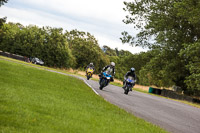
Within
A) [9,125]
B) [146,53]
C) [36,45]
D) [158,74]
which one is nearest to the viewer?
[9,125]

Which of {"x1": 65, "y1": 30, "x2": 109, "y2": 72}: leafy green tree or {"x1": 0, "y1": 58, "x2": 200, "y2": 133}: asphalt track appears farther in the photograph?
{"x1": 65, "y1": 30, "x2": 109, "y2": 72}: leafy green tree

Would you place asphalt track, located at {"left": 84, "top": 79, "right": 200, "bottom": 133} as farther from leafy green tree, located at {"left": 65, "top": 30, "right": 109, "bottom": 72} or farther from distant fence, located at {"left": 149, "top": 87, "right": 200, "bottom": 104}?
leafy green tree, located at {"left": 65, "top": 30, "right": 109, "bottom": 72}

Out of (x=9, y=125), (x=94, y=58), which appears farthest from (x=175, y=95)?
(x=94, y=58)

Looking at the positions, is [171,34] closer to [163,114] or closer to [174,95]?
[174,95]

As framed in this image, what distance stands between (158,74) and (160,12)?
8.04 meters

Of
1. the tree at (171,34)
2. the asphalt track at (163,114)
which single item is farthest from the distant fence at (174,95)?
the asphalt track at (163,114)

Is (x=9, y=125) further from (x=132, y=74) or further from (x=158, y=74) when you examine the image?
(x=158, y=74)

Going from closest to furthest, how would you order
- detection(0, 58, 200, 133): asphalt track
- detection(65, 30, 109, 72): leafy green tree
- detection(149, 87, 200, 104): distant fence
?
detection(0, 58, 200, 133): asphalt track → detection(149, 87, 200, 104): distant fence → detection(65, 30, 109, 72): leafy green tree

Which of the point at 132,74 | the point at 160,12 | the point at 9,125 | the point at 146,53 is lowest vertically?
the point at 9,125

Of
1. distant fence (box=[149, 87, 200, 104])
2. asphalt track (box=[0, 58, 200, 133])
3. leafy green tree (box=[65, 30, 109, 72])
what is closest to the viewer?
asphalt track (box=[0, 58, 200, 133])

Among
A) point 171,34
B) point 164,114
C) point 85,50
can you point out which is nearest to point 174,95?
point 171,34

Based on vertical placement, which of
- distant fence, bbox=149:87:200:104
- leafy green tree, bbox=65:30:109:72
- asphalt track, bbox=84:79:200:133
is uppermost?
leafy green tree, bbox=65:30:109:72

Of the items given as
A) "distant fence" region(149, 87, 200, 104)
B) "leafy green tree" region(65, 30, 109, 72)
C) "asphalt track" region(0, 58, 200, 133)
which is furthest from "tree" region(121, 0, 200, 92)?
"leafy green tree" region(65, 30, 109, 72)

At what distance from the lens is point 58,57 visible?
64.1 metres
